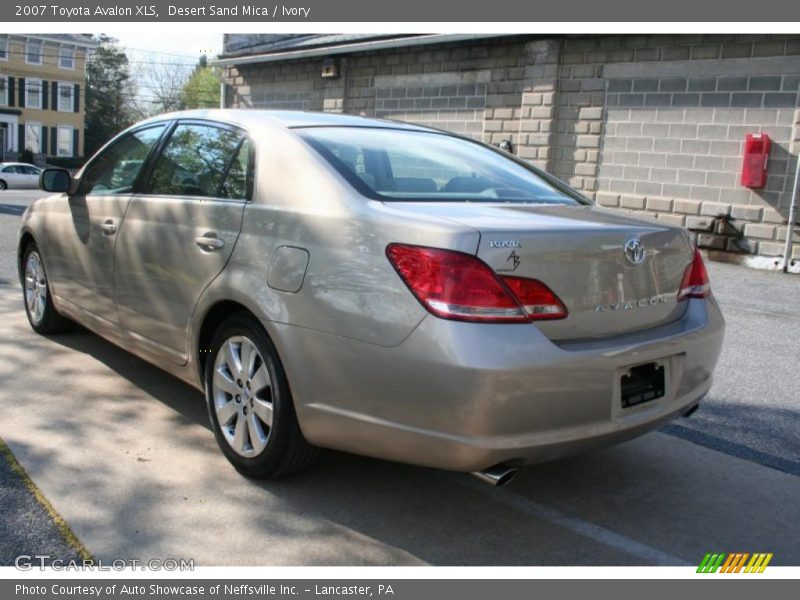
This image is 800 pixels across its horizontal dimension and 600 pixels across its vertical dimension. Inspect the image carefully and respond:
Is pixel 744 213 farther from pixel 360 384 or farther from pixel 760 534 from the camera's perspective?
pixel 360 384

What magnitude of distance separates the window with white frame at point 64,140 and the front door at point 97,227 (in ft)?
178

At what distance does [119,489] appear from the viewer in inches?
133

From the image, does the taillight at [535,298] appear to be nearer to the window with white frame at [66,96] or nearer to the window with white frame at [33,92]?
the window with white frame at [33,92]

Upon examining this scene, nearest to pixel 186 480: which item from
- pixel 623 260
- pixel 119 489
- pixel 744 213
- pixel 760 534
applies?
pixel 119 489

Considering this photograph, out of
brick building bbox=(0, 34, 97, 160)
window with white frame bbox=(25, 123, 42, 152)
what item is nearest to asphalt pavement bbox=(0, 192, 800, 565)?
brick building bbox=(0, 34, 97, 160)

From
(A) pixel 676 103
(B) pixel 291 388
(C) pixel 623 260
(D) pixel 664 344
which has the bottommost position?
(B) pixel 291 388

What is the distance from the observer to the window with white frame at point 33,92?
5197 cm

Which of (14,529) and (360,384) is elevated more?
(360,384)

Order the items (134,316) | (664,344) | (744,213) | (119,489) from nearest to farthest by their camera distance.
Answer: (664,344) → (119,489) → (134,316) → (744,213)

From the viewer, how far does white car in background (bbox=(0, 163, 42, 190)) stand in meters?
31.6

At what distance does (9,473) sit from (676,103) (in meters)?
10.8

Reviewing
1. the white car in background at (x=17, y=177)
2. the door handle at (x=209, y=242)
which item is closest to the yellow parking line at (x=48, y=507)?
the door handle at (x=209, y=242)

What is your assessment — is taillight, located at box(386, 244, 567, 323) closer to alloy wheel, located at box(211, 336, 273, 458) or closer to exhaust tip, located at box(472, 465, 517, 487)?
exhaust tip, located at box(472, 465, 517, 487)

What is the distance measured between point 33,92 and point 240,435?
55818 mm
